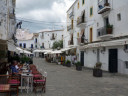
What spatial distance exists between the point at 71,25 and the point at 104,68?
15875mm

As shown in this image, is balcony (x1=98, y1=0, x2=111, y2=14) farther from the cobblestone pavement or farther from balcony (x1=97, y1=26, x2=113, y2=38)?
the cobblestone pavement

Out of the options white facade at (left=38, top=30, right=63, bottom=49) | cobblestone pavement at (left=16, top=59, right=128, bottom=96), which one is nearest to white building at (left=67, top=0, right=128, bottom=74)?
cobblestone pavement at (left=16, top=59, right=128, bottom=96)

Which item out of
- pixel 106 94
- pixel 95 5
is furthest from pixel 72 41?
pixel 106 94

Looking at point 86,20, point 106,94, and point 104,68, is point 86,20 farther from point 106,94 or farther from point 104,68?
point 106,94

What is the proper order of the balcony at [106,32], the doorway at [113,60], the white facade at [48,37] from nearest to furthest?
the doorway at [113,60] → the balcony at [106,32] → the white facade at [48,37]

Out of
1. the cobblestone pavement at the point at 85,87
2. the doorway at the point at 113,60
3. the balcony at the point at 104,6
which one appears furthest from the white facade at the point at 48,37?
the cobblestone pavement at the point at 85,87

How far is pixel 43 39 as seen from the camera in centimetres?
6625

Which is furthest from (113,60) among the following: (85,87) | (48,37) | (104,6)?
(48,37)

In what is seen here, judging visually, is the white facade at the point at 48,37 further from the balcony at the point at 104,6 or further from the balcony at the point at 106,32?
the balcony at the point at 106,32

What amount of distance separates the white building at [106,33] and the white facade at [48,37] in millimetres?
33878

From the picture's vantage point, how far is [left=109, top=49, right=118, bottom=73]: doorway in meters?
16.7

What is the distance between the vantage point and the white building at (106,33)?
49.9 ft

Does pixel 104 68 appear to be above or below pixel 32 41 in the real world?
below

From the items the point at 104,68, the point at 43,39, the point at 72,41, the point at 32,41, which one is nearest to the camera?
the point at 104,68
